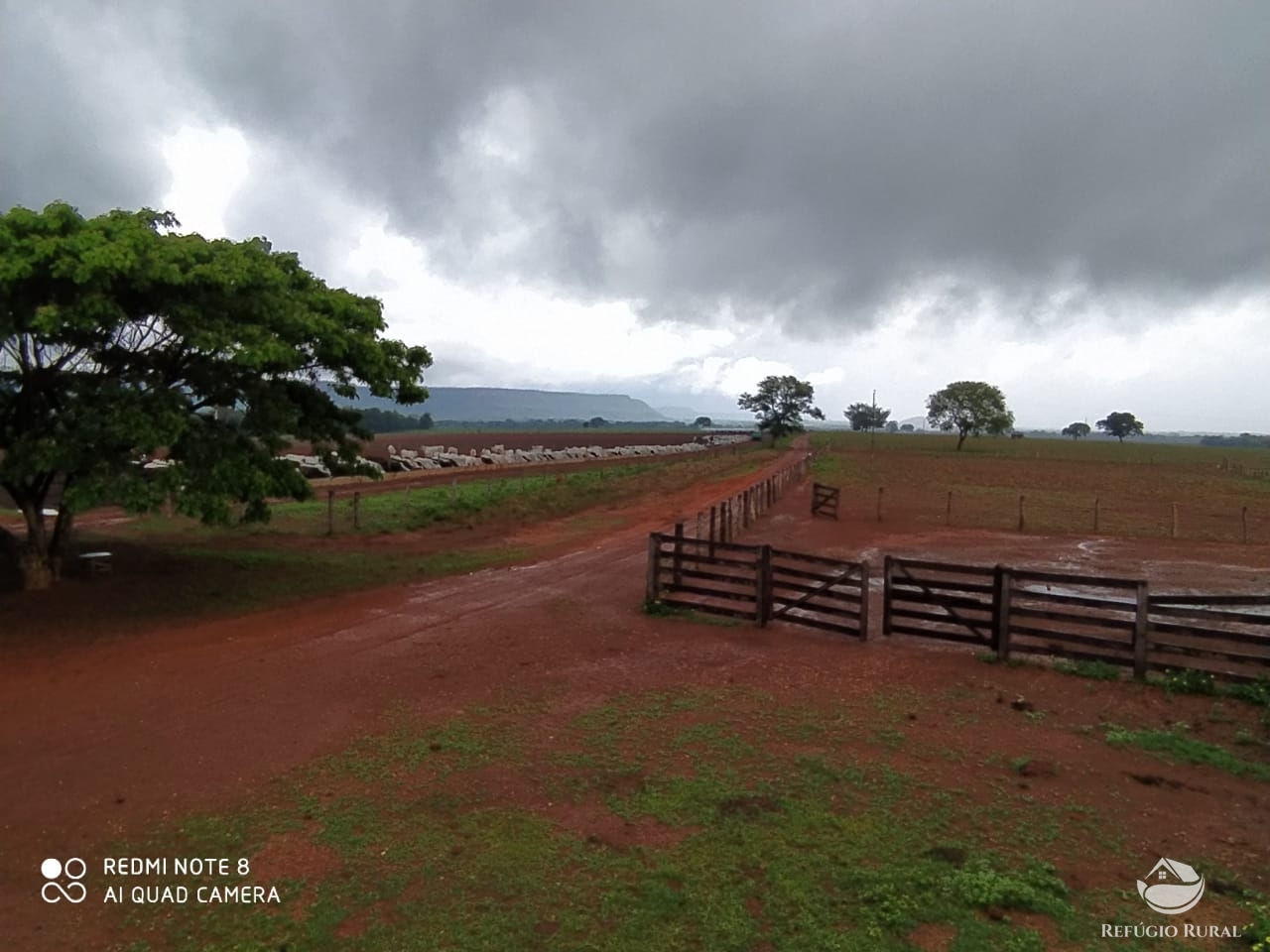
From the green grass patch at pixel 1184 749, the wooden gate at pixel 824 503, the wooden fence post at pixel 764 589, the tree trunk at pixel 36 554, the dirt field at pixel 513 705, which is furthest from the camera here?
the wooden gate at pixel 824 503

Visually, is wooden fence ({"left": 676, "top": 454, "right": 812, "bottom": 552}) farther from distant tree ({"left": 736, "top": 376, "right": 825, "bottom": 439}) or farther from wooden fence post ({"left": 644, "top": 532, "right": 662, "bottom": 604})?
distant tree ({"left": 736, "top": 376, "right": 825, "bottom": 439})

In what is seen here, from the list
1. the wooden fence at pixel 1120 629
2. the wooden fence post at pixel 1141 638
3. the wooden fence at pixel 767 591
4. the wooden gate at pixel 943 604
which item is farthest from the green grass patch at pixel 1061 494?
the wooden fence post at pixel 1141 638

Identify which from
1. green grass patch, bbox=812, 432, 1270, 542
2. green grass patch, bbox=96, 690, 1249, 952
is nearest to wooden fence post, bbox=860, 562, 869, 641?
green grass patch, bbox=96, 690, 1249, 952

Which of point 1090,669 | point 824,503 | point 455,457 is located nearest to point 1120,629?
point 1090,669

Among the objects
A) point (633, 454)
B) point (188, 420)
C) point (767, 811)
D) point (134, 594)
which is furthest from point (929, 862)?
point (633, 454)

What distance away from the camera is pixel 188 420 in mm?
12164

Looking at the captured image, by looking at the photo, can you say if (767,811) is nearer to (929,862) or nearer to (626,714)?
(929,862)

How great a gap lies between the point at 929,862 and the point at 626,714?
3721 millimetres

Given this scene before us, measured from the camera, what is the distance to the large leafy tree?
10664 mm

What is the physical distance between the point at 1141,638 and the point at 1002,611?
159 centimetres

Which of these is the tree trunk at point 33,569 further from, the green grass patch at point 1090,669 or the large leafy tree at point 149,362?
the green grass patch at point 1090,669

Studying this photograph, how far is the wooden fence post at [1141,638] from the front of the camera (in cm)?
977

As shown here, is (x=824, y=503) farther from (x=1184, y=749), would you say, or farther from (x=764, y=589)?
(x=1184, y=749)

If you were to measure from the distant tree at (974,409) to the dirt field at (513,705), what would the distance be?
9842cm
